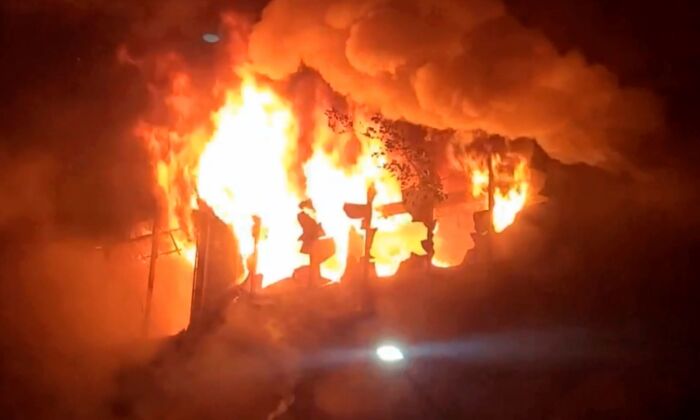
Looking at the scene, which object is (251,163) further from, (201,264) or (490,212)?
(490,212)

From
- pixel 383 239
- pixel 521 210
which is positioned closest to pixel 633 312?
pixel 521 210

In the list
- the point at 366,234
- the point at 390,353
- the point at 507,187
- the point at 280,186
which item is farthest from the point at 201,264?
the point at 507,187

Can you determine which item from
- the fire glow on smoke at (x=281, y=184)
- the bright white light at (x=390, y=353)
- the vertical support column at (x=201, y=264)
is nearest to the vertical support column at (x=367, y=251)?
the fire glow on smoke at (x=281, y=184)

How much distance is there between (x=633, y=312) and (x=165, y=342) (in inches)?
338

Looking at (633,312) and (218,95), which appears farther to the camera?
(218,95)

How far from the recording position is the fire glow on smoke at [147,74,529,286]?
1670 centimetres

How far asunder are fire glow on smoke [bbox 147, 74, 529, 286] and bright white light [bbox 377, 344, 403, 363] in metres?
2.03

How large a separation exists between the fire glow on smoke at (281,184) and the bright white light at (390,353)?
203 centimetres

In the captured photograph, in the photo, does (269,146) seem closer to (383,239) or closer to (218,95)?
(218,95)

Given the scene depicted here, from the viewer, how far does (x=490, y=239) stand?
14328 millimetres

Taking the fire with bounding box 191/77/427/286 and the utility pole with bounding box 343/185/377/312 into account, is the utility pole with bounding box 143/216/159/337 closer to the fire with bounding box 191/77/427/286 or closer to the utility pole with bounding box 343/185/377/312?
the fire with bounding box 191/77/427/286

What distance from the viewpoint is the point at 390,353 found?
14.2 metres

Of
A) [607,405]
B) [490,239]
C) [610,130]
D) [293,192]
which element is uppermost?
[293,192]

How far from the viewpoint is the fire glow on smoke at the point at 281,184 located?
16703mm
